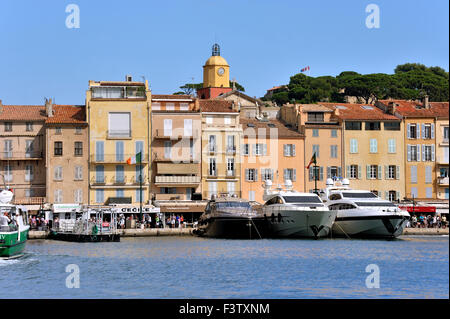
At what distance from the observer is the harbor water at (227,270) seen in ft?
98.3

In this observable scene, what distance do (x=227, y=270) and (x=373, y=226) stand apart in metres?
26.1

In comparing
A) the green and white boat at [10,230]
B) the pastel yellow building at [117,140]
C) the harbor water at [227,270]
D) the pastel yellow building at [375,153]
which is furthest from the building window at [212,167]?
the green and white boat at [10,230]

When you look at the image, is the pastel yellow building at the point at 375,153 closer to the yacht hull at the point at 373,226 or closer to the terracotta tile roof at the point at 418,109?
the terracotta tile roof at the point at 418,109

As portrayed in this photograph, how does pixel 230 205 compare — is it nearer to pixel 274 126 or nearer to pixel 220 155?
pixel 220 155

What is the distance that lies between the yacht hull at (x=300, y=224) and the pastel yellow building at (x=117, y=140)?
1887cm

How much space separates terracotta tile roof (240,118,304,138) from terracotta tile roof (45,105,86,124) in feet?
52.0

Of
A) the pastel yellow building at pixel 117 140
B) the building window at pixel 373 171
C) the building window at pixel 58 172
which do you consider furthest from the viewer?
the building window at pixel 373 171

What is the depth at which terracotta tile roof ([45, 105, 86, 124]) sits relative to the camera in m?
75.6

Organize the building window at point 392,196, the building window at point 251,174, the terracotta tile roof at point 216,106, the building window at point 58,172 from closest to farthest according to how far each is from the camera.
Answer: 1. the building window at point 58,172
2. the building window at point 251,174
3. the terracotta tile roof at point 216,106
4. the building window at point 392,196

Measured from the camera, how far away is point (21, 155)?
75.9 m

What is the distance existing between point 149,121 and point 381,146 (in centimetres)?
2321

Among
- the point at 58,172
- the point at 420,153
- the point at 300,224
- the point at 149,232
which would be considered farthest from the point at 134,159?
the point at 420,153

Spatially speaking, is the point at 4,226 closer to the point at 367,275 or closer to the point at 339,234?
the point at 367,275

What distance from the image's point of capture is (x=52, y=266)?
38.5 metres
